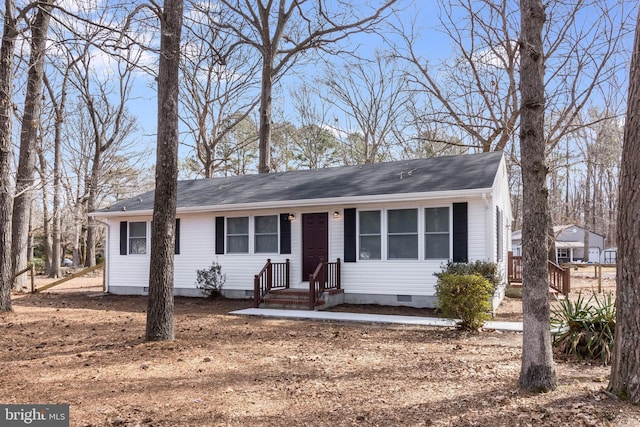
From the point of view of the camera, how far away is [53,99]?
20688mm

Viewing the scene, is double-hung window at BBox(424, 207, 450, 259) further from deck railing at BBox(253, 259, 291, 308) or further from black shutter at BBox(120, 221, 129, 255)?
black shutter at BBox(120, 221, 129, 255)

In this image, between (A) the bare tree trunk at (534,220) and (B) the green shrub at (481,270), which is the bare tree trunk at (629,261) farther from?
(B) the green shrub at (481,270)

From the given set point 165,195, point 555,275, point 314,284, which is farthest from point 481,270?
point 165,195

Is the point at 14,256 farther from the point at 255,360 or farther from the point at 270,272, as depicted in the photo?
the point at 255,360

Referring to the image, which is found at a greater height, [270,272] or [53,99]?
[53,99]

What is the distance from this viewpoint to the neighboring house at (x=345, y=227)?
10.5 meters

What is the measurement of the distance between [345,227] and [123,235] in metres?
7.16

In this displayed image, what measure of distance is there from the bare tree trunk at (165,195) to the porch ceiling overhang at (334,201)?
4963mm

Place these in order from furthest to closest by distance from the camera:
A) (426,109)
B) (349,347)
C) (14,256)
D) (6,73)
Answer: (426,109) < (14,256) < (6,73) < (349,347)

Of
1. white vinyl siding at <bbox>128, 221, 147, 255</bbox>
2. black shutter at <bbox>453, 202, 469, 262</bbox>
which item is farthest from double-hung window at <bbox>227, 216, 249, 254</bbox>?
black shutter at <bbox>453, 202, 469, 262</bbox>

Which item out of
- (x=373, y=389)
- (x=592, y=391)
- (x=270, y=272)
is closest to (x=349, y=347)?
(x=373, y=389)

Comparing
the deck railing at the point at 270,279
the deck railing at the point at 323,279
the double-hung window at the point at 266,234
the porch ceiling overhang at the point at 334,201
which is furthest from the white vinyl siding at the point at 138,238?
the deck railing at the point at 323,279

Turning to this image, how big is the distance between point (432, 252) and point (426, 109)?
44.6 ft

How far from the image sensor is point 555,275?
1373 centimetres
